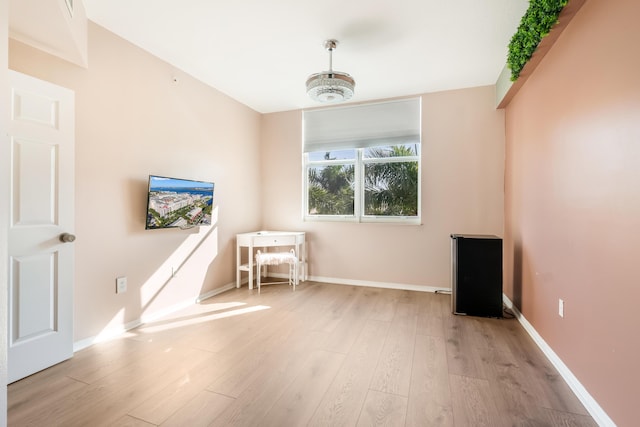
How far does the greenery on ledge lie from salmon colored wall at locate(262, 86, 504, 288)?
111cm

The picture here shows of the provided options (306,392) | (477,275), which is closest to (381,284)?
(477,275)

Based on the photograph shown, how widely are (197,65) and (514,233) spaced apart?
154 inches

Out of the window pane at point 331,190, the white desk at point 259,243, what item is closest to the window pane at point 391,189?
the window pane at point 331,190

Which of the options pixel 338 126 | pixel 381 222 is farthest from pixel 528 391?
pixel 338 126

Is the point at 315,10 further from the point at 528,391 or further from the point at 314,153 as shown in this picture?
the point at 528,391

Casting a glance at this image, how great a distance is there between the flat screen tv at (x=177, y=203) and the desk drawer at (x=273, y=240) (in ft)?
2.37

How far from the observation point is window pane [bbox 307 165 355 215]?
4443 mm

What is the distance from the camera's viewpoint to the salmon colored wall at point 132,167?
238cm

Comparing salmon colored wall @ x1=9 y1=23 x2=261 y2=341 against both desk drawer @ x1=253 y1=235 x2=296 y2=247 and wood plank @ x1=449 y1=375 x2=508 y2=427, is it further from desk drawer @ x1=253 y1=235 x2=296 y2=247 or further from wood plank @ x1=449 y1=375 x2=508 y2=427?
wood plank @ x1=449 y1=375 x2=508 y2=427

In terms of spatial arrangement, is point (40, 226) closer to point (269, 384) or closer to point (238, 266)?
point (269, 384)

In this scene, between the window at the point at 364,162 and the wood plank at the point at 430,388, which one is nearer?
the wood plank at the point at 430,388

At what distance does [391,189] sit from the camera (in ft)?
13.8

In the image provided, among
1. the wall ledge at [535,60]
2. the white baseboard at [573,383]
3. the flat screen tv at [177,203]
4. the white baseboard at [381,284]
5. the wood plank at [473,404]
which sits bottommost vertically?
the wood plank at [473,404]

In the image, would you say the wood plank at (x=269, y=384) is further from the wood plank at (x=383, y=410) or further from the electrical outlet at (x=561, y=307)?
the electrical outlet at (x=561, y=307)
